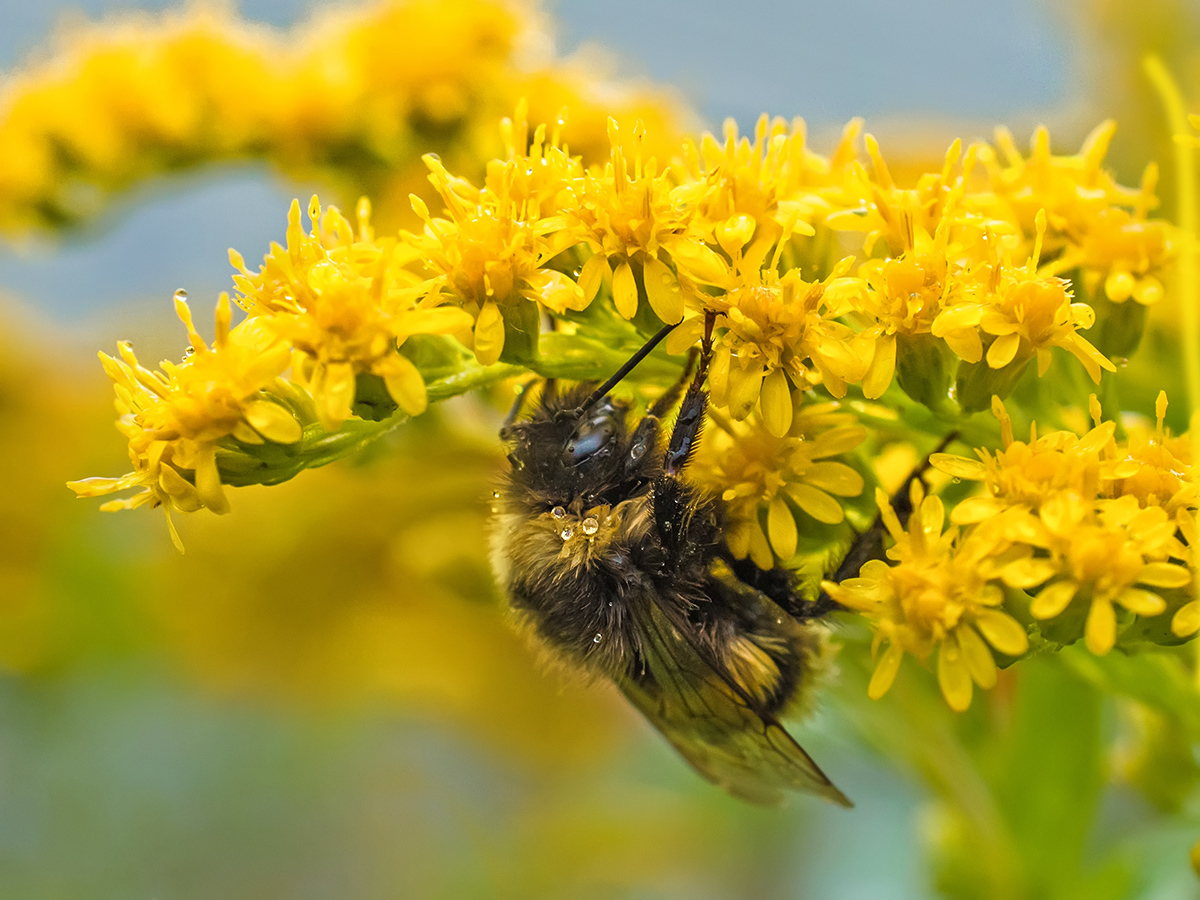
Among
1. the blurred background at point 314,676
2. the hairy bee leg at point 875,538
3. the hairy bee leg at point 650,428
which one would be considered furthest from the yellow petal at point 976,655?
the blurred background at point 314,676

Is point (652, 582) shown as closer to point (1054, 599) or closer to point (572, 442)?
point (572, 442)

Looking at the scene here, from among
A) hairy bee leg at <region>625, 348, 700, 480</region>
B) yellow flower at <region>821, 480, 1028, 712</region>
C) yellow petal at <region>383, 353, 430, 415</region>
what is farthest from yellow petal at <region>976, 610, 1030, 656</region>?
yellow petal at <region>383, 353, 430, 415</region>

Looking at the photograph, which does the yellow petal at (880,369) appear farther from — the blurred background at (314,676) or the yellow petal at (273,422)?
the blurred background at (314,676)

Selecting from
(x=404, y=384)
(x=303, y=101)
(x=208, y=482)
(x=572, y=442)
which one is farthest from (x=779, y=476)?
(x=303, y=101)

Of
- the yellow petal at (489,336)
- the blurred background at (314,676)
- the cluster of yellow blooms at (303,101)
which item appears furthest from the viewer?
the blurred background at (314,676)

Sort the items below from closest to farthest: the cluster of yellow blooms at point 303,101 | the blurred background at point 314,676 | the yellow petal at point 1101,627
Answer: the yellow petal at point 1101,627 < the cluster of yellow blooms at point 303,101 < the blurred background at point 314,676

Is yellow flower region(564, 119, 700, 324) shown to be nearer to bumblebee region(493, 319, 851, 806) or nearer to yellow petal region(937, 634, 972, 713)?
bumblebee region(493, 319, 851, 806)

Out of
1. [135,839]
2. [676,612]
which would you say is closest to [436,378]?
[676,612]

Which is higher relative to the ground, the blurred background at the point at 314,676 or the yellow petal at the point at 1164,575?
the yellow petal at the point at 1164,575

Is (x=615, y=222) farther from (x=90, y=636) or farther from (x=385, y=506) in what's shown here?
(x=90, y=636)
